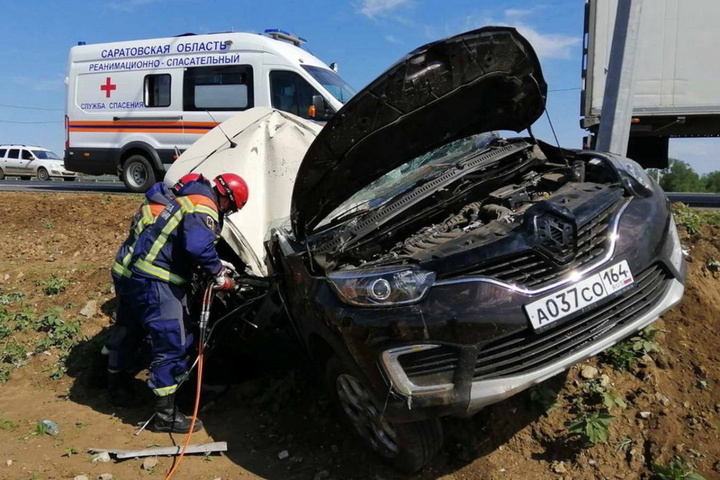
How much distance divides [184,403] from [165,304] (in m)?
1.02

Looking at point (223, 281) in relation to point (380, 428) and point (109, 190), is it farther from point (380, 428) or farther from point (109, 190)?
point (109, 190)

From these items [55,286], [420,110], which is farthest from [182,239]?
[55,286]

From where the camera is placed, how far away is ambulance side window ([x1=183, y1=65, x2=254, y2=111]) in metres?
10.5

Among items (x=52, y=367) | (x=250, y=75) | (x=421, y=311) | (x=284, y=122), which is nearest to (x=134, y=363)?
(x=52, y=367)

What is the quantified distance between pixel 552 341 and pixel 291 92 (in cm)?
815

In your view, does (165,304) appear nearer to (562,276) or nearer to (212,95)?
(562,276)

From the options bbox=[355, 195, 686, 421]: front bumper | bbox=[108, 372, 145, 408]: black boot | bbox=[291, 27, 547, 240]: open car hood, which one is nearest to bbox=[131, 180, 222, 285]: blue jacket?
bbox=[291, 27, 547, 240]: open car hood

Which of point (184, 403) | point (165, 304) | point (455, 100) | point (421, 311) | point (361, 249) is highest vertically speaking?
point (455, 100)

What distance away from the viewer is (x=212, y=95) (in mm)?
10758

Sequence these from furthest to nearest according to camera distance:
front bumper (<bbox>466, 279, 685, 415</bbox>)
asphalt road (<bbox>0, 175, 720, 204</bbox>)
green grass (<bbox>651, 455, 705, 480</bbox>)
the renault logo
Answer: asphalt road (<bbox>0, 175, 720, 204</bbox>) → green grass (<bbox>651, 455, 705, 480</bbox>) → the renault logo → front bumper (<bbox>466, 279, 685, 415</bbox>)

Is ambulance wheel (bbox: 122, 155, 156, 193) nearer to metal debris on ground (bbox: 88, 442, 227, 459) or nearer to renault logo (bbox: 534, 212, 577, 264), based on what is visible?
metal debris on ground (bbox: 88, 442, 227, 459)

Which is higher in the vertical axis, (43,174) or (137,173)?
(137,173)

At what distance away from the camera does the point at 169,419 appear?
4.34m

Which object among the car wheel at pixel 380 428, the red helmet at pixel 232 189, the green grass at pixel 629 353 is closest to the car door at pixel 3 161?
the red helmet at pixel 232 189
